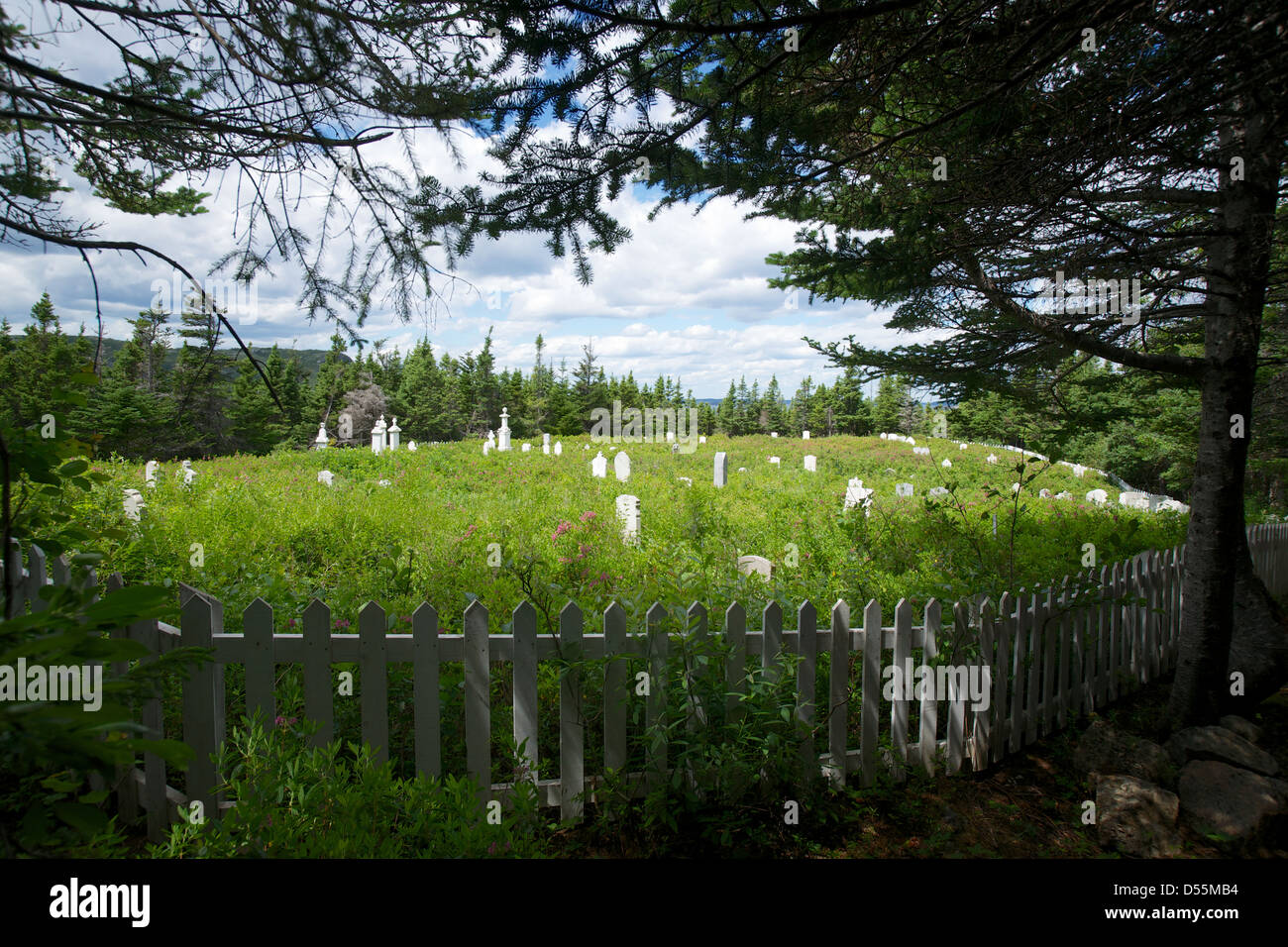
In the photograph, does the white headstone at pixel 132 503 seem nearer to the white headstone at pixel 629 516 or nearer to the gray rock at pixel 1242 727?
the white headstone at pixel 629 516

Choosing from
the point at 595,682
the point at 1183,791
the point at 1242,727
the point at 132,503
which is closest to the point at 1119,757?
the point at 1183,791

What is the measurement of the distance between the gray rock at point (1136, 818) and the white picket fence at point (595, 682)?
0.62 m

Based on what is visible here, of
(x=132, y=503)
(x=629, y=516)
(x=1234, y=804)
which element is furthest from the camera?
(x=629, y=516)

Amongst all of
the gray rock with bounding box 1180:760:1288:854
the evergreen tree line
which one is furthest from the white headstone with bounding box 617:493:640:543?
the gray rock with bounding box 1180:760:1288:854

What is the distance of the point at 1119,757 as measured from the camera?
11.9 feet

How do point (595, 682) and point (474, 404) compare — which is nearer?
point (595, 682)

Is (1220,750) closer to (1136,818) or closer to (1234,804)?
(1234,804)

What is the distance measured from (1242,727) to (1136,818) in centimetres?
191

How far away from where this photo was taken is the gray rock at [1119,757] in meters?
3.49

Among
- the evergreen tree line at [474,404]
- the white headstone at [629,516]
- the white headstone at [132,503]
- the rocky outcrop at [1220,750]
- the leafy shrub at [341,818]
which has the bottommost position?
the rocky outcrop at [1220,750]

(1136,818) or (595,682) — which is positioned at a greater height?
(595,682)

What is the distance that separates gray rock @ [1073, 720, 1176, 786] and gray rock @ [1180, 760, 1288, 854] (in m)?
0.11

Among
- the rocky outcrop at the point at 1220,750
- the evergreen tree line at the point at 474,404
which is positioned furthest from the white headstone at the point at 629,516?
the rocky outcrop at the point at 1220,750
